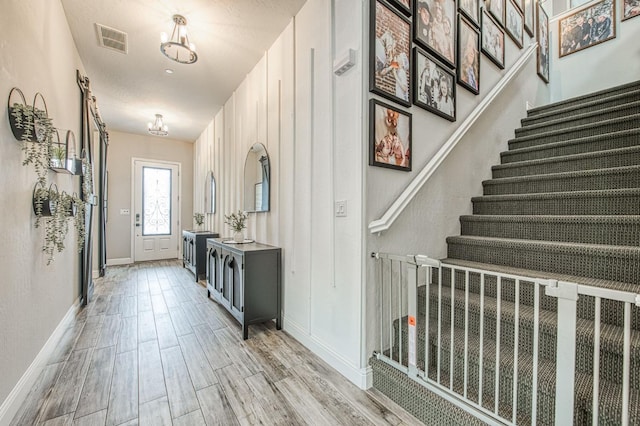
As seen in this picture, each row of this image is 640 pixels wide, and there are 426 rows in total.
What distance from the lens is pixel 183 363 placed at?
2115 millimetres

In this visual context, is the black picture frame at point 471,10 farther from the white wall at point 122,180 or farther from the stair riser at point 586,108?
the white wall at point 122,180

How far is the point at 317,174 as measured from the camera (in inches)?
90.5

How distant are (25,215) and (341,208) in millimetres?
2123

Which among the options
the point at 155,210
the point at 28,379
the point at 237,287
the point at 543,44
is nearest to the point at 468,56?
the point at 543,44

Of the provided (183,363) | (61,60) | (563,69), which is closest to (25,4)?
(61,60)

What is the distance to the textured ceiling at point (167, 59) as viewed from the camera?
103 inches

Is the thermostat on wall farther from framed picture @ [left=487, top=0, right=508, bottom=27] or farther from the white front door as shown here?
the white front door

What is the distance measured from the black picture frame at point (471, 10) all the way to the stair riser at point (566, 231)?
6.70 ft

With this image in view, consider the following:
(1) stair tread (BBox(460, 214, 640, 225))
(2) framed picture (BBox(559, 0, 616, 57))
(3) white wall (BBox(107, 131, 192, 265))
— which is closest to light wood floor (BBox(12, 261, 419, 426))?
(1) stair tread (BBox(460, 214, 640, 225))

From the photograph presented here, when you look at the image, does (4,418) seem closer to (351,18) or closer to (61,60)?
(61,60)

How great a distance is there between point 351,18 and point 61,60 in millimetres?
2813

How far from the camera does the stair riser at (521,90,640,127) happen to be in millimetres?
2584

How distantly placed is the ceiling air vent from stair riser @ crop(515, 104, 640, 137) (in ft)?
15.4

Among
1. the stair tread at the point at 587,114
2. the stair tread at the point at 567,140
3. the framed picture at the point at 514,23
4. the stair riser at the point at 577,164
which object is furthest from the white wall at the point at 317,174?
the framed picture at the point at 514,23
